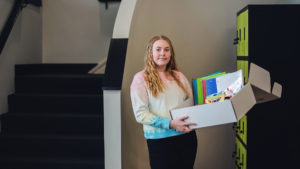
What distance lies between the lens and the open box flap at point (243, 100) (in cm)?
145

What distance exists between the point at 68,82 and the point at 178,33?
1.34 metres

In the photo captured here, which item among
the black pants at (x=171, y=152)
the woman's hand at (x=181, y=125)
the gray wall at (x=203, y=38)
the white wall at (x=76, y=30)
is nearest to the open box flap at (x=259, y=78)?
the woman's hand at (x=181, y=125)

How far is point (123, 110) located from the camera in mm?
2412

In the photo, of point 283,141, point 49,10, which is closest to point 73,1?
point 49,10

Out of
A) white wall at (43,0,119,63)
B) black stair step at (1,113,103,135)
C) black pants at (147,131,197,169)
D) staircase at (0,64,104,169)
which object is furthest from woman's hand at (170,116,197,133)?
white wall at (43,0,119,63)

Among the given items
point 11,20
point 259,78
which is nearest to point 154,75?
point 259,78

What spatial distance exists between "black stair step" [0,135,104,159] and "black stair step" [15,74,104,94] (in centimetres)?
64

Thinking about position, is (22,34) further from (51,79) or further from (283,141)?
(283,141)

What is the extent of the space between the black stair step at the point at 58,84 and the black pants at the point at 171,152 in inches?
65.4

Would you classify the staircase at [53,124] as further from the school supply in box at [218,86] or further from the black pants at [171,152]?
the school supply in box at [218,86]

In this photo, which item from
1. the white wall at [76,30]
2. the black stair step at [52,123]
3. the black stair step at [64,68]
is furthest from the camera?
the white wall at [76,30]

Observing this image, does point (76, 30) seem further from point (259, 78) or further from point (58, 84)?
point (259, 78)

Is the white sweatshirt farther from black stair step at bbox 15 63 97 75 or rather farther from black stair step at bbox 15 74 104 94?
black stair step at bbox 15 63 97 75

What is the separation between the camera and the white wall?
413cm
